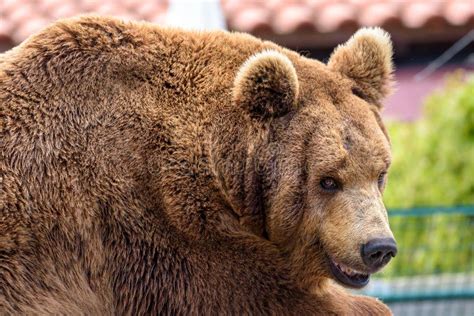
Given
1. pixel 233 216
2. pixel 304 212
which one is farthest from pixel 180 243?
pixel 304 212

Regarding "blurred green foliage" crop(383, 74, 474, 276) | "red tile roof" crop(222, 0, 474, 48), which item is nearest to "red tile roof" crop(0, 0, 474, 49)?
"red tile roof" crop(222, 0, 474, 48)

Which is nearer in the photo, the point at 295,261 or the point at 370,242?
the point at 370,242

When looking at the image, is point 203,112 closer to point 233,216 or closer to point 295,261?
point 233,216

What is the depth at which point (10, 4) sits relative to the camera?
14750 mm

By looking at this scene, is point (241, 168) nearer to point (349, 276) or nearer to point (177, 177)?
point (177, 177)

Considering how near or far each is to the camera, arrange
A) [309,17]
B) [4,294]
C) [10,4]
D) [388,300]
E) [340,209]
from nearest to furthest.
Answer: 1. [4,294]
2. [340,209]
3. [388,300]
4. [309,17]
5. [10,4]

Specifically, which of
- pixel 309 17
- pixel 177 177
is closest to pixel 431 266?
pixel 309 17

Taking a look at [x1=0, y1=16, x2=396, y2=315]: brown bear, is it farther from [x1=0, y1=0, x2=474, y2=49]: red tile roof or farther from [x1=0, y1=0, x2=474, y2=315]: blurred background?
[x1=0, y1=0, x2=474, y2=49]: red tile roof

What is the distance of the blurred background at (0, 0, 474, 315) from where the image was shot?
10.3 m

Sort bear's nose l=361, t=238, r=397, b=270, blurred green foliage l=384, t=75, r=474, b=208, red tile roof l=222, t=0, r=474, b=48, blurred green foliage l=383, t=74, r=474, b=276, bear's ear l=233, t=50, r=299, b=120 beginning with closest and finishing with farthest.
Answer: bear's nose l=361, t=238, r=397, b=270, bear's ear l=233, t=50, r=299, b=120, blurred green foliage l=383, t=74, r=474, b=276, blurred green foliage l=384, t=75, r=474, b=208, red tile roof l=222, t=0, r=474, b=48

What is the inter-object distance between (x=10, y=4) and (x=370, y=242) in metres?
10.6

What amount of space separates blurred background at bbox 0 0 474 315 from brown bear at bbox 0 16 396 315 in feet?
6.43

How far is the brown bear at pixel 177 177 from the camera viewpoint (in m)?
5.31

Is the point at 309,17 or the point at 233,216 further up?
the point at 233,216
